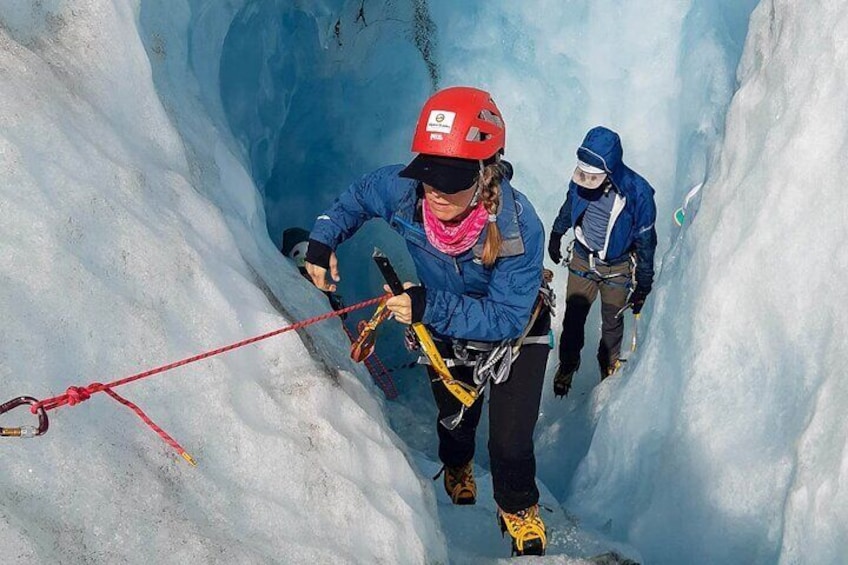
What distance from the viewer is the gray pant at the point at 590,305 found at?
4008 millimetres

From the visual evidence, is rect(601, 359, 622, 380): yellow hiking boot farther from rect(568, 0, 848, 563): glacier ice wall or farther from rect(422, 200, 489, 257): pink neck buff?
rect(422, 200, 489, 257): pink neck buff

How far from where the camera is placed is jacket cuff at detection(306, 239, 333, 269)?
2594mm

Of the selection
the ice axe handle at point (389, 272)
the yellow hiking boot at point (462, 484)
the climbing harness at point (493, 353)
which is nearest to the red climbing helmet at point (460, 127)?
the ice axe handle at point (389, 272)

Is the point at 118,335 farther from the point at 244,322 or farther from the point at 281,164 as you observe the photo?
the point at 281,164

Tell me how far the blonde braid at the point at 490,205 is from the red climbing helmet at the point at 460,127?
6 cm

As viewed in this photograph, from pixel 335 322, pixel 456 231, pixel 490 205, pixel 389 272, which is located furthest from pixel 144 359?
pixel 335 322

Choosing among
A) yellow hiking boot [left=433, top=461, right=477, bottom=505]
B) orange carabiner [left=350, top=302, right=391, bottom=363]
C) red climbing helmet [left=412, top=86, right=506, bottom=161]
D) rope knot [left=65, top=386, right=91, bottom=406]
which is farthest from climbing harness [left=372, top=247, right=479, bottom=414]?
rope knot [left=65, top=386, right=91, bottom=406]

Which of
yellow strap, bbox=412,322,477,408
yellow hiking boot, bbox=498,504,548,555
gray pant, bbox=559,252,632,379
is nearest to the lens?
yellow strap, bbox=412,322,477,408

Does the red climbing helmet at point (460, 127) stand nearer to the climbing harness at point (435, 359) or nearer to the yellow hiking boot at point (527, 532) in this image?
the climbing harness at point (435, 359)

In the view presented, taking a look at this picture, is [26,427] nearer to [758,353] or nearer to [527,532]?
[527,532]

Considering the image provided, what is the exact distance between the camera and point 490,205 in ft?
7.61

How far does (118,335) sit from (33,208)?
37 cm

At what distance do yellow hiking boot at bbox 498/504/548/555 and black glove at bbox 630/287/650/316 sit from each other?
145 centimetres

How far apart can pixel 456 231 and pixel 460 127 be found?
12.1 inches
